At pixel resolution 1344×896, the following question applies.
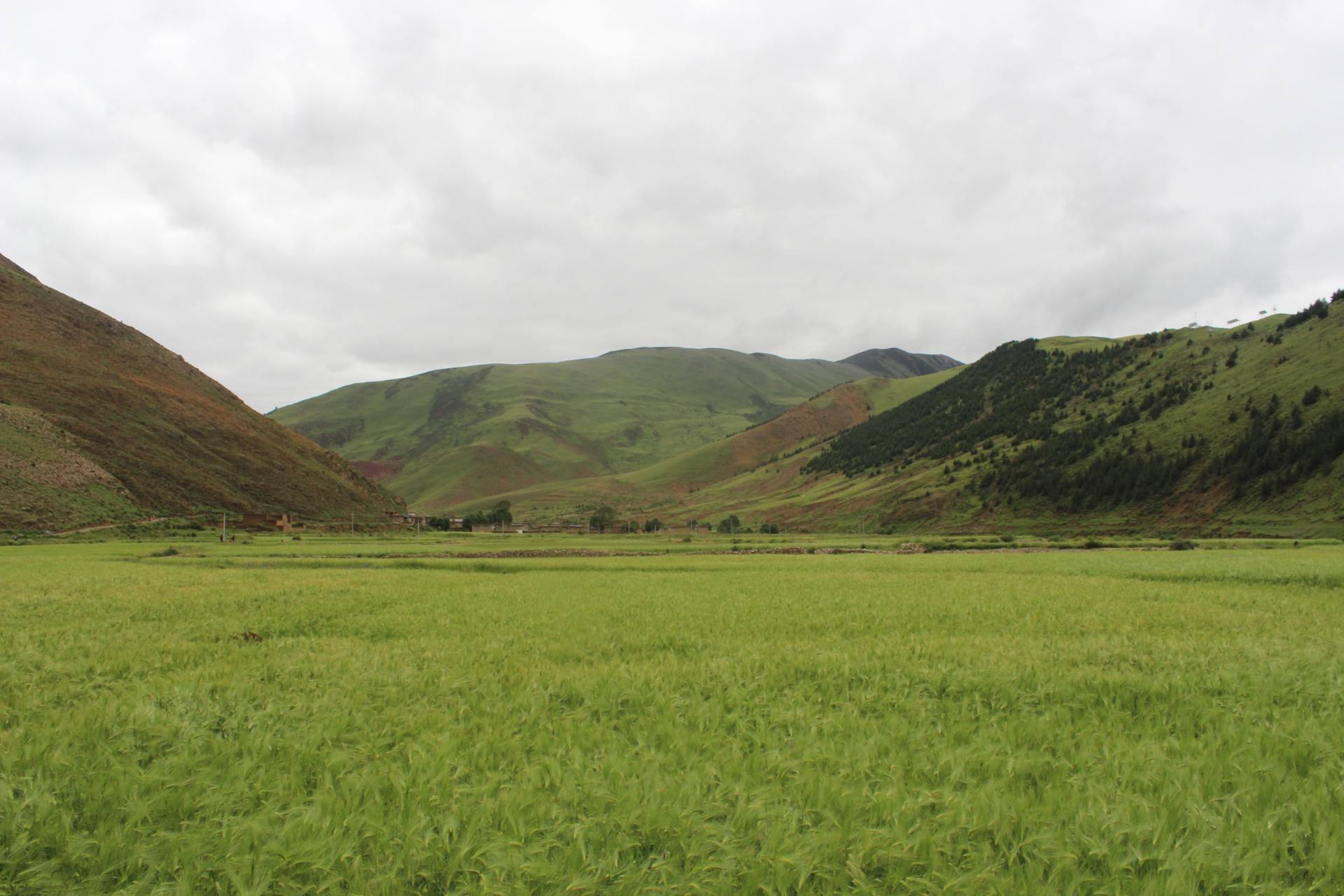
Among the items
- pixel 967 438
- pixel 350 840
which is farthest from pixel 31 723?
pixel 967 438

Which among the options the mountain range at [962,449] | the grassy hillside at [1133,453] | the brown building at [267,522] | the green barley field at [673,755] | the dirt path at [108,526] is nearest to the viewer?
the green barley field at [673,755]

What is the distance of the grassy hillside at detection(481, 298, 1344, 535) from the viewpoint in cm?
7450

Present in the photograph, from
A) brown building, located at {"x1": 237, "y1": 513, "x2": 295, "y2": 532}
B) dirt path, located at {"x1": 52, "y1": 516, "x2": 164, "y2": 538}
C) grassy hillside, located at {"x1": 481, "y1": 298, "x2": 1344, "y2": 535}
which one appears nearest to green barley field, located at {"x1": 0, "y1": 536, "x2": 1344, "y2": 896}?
dirt path, located at {"x1": 52, "y1": 516, "x2": 164, "y2": 538}

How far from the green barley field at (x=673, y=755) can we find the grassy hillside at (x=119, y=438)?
251 ft

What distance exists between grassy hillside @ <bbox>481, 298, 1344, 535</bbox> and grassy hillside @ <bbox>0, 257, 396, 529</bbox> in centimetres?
8754

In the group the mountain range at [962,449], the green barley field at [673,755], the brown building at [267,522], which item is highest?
the mountain range at [962,449]

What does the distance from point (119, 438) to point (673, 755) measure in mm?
108335

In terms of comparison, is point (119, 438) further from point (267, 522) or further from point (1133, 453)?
point (1133, 453)

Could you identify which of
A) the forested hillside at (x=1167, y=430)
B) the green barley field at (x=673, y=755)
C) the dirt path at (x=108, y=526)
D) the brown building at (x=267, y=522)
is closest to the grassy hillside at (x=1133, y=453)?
the forested hillside at (x=1167, y=430)

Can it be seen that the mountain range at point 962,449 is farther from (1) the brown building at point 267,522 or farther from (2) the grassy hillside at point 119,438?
(1) the brown building at point 267,522

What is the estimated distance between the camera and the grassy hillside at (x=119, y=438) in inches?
2731

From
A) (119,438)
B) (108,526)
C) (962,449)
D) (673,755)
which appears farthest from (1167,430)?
(119,438)

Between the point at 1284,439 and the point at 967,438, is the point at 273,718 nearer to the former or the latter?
the point at 1284,439

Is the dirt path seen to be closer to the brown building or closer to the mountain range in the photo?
the mountain range
